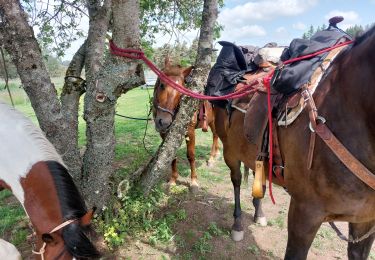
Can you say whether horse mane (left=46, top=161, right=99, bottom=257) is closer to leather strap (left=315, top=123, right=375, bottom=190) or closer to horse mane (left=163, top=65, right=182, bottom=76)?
leather strap (left=315, top=123, right=375, bottom=190)

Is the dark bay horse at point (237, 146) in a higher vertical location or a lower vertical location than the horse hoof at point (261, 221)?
higher

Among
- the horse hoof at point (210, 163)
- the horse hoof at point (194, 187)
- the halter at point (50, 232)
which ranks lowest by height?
the horse hoof at point (210, 163)

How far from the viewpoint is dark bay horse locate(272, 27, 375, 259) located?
5.83 feet

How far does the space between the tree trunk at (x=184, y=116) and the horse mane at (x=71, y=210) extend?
64.1 inches

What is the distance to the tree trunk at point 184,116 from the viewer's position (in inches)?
138

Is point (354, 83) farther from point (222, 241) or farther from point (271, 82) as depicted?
point (222, 241)

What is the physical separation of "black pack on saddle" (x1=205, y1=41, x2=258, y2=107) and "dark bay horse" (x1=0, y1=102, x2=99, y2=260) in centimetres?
183

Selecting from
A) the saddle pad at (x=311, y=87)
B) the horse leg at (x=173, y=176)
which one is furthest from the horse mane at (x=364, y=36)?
the horse leg at (x=173, y=176)

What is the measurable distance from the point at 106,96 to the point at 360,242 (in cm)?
241

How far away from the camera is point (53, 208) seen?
172 cm

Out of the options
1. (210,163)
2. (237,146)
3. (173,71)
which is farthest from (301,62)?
(210,163)

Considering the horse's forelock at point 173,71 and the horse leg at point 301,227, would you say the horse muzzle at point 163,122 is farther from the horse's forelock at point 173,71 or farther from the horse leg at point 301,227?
the horse leg at point 301,227

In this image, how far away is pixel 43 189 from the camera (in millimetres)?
1815

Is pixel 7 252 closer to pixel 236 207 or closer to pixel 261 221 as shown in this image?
pixel 236 207
